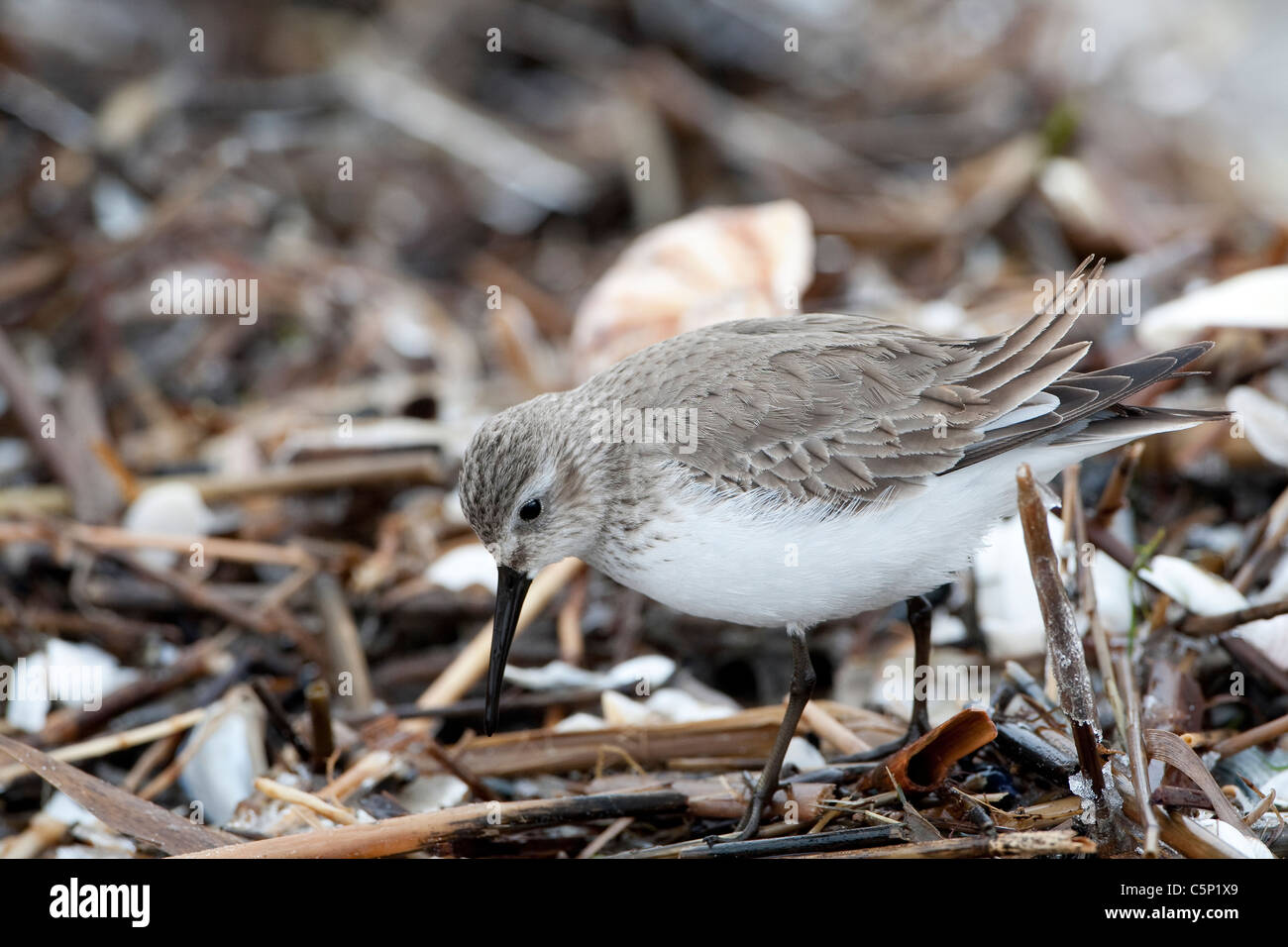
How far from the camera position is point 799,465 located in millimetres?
3000

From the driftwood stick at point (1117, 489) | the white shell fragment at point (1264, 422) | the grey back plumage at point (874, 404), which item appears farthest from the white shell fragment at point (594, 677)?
the white shell fragment at point (1264, 422)

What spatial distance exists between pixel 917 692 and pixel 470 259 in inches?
171

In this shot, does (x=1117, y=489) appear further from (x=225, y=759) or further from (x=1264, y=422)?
(x=225, y=759)

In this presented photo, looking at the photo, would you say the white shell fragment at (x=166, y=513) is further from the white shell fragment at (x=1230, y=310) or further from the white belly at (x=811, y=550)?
the white shell fragment at (x=1230, y=310)

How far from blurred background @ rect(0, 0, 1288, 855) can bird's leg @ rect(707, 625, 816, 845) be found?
58 cm

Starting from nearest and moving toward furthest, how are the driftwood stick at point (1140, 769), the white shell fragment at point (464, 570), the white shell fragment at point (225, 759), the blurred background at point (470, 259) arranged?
the driftwood stick at point (1140, 769)
the white shell fragment at point (225, 759)
the blurred background at point (470, 259)
the white shell fragment at point (464, 570)

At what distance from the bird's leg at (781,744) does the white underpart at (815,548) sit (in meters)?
0.08

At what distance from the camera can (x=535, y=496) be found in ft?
10.4

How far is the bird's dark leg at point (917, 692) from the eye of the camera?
319 centimetres

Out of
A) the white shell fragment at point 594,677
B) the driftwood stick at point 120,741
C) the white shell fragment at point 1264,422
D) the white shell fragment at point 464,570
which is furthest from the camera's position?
the white shell fragment at point 464,570

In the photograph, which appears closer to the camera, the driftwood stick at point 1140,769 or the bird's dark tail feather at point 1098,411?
the driftwood stick at point 1140,769
